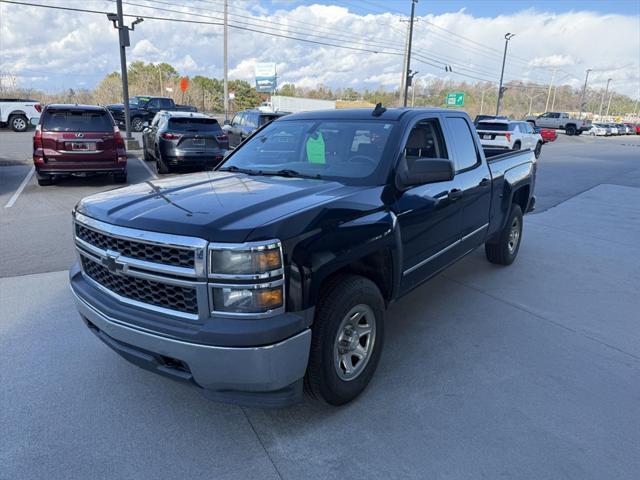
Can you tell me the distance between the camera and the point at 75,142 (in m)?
9.34

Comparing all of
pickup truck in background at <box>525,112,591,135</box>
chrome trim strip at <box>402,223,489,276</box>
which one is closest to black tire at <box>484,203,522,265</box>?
chrome trim strip at <box>402,223,489,276</box>

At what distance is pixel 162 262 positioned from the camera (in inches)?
93.6

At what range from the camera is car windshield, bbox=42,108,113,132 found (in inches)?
364

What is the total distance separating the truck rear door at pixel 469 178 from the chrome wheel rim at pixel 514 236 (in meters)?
1.09

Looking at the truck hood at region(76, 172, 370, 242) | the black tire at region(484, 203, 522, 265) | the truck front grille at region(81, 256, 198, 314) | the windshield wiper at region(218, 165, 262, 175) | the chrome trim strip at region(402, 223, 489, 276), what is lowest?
the black tire at region(484, 203, 522, 265)

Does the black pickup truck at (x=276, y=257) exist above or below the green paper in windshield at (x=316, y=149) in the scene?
below

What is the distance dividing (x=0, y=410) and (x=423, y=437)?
261 centimetres

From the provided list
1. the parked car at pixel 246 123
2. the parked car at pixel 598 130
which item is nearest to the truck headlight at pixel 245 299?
the parked car at pixel 246 123

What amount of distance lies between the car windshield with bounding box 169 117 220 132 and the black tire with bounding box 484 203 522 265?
8354 millimetres

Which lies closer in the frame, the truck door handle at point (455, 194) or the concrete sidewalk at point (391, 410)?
the concrete sidewalk at point (391, 410)

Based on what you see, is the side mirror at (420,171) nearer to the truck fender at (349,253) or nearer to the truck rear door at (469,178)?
the truck fender at (349,253)

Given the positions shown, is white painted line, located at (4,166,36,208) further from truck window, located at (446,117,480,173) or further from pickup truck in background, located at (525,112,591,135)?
pickup truck in background, located at (525,112,591,135)

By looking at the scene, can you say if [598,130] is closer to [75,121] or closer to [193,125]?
[193,125]

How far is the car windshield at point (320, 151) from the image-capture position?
3396 millimetres
